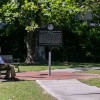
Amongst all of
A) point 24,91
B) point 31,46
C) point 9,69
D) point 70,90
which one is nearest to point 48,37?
point 9,69

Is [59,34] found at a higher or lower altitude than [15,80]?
higher

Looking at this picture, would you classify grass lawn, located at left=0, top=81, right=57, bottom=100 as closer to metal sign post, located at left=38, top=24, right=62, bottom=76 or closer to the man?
the man

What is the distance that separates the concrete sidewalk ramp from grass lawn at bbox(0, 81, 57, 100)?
299 millimetres

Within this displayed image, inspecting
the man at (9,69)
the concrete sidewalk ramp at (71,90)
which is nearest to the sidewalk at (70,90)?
the concrete sidewalk ramp at (71,90)

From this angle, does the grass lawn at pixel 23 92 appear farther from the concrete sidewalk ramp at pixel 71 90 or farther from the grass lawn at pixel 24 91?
the concrete sidewalk ramp at pixel 71 90

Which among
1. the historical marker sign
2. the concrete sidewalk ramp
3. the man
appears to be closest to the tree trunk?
the historical marker sign

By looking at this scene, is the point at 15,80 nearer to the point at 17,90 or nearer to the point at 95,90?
the point at 17,90

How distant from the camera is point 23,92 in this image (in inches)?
534

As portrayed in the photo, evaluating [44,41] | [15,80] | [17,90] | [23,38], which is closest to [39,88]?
[17,90]

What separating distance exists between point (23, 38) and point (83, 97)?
2295 centimetres

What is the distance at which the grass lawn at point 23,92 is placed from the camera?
494 inches

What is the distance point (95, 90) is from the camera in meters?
14.1

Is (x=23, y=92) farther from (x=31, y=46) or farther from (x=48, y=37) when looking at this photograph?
(x=31, y=46)

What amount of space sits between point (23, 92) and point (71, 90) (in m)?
1.72
